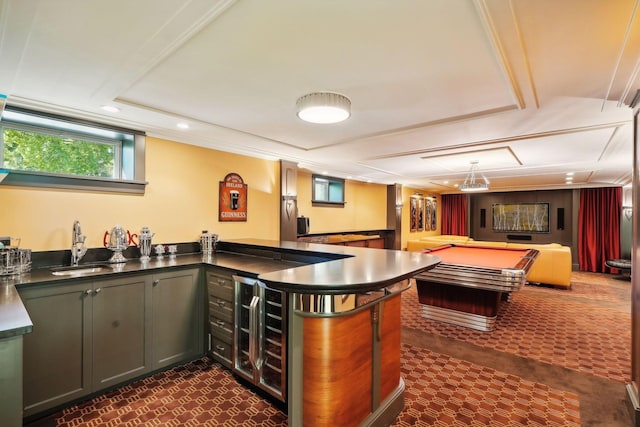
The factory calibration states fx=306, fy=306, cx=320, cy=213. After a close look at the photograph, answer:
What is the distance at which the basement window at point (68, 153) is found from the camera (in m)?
2.65

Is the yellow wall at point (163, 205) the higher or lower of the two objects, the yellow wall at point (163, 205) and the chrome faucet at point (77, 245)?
the higher

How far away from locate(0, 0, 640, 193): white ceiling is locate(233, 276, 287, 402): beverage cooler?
1.60 meters

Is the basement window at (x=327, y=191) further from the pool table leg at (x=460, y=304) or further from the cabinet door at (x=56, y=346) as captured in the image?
the cabinet door at (x=56, y=346)

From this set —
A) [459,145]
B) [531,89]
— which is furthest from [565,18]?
[459,145]

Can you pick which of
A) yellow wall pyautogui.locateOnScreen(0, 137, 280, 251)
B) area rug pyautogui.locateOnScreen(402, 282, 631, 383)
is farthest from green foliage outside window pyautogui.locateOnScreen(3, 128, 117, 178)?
area rug pyautogui.locateOnScreen(402, 282, 631, 383)

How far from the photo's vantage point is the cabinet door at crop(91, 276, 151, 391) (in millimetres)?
2419

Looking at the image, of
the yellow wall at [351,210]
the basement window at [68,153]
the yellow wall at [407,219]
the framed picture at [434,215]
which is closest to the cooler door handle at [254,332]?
the basement window at [68,153]

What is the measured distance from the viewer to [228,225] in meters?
4.23

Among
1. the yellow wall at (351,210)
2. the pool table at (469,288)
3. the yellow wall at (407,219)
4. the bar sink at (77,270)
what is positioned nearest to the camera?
the bar sink at (77,270)

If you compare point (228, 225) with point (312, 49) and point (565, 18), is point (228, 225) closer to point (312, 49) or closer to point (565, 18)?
point (312, 49)

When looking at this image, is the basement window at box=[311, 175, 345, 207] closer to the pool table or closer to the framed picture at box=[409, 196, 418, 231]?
the pool table

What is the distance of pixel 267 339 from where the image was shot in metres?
2.35

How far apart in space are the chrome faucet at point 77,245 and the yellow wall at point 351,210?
3.66m

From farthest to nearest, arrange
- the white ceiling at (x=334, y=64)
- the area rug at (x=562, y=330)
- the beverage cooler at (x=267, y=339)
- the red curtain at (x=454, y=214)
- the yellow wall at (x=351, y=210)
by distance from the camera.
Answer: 1. the red curtain at (x=454, y=214)
2. the yellow wall at (x=351, y=210)
3. the area rug at (x=562, y=330)
4. the beverage cooler at (x=267, y=339)
5. the white ceiling at (x=334, y=64)
